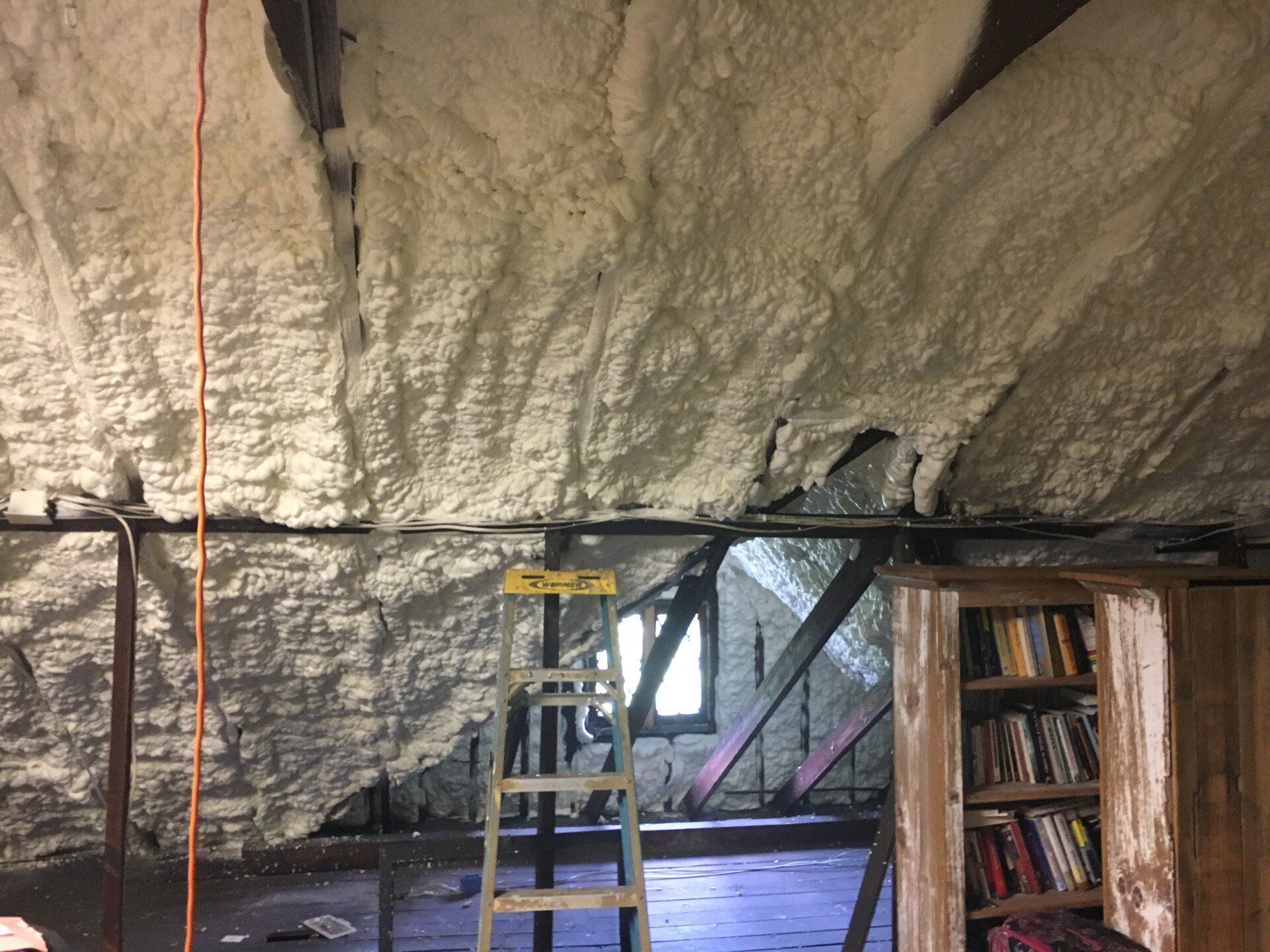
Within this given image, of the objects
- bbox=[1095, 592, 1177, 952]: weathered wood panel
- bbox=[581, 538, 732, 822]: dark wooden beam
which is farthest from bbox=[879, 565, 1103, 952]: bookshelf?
bbox=[581, 538, 732, 822]: dark wooden beam

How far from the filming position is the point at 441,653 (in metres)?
3.00

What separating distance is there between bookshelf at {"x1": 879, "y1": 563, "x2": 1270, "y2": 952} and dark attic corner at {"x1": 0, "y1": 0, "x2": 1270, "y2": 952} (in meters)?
0.01

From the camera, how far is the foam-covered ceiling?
1.67m

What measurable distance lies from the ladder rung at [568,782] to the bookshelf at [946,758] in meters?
0.92

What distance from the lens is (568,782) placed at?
6.75ft

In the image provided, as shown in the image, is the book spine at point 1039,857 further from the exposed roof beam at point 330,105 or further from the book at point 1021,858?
the exposed roof beam at point 330,105

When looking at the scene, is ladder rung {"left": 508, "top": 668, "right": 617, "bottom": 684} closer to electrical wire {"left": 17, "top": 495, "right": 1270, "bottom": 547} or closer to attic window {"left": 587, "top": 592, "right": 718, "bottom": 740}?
electrical wire {"left": 17, "top": 495, "right": 1270, "bottom": 547}

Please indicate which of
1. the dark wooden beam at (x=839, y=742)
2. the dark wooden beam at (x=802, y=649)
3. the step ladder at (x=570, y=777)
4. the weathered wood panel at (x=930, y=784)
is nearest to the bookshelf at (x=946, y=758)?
the weathered wood panel at (x=930, y=784)

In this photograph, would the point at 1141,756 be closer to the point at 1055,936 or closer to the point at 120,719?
the point at 1055,936

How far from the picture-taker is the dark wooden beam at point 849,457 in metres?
2.65

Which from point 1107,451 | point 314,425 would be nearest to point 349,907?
point 314,425

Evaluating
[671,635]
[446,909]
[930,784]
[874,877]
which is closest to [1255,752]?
[930,784]

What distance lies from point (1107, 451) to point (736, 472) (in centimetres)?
118

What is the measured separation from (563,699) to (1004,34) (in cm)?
175
